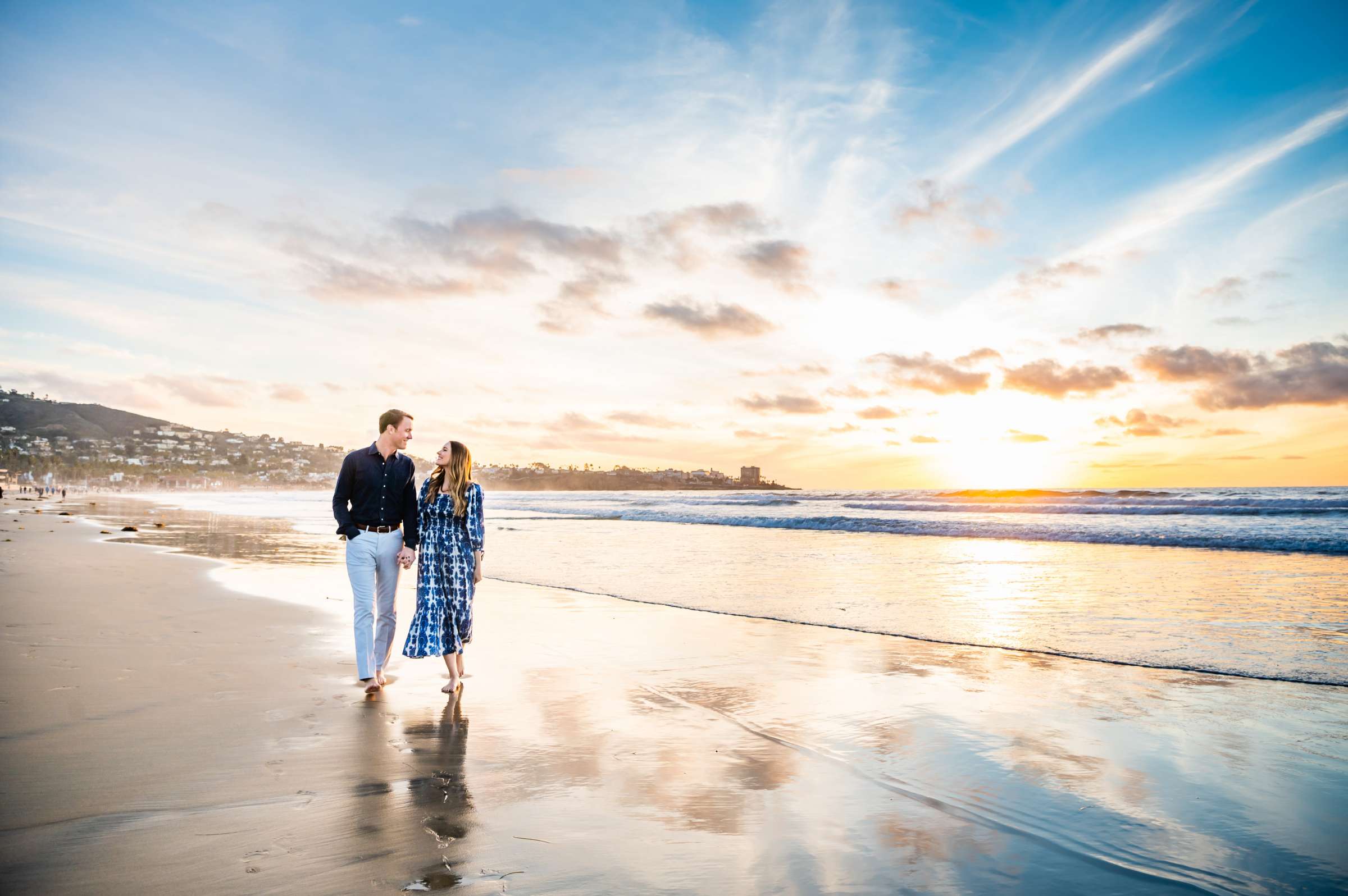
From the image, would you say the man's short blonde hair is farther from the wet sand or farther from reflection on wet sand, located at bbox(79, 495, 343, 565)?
reflection on wet sand, located at bbox(79, 495, 343, 565)

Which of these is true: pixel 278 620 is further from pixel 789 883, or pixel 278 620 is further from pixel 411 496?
pixel 789 883

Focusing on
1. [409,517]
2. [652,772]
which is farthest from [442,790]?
[409,517]

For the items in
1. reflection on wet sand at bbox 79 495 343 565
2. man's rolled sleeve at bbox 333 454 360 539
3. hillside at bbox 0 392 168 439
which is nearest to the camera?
man's rolled sleeve at bbox 333 454 360 539

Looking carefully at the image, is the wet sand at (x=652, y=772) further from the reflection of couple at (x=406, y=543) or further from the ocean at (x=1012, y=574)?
the ocean at (x=1012, y=574)

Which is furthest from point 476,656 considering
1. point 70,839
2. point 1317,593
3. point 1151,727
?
point 1317,593

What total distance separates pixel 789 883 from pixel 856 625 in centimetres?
702

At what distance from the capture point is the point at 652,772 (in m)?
4.55

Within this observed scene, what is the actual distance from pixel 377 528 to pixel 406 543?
287 millimetres

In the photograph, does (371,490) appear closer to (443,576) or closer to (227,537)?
(443,576)

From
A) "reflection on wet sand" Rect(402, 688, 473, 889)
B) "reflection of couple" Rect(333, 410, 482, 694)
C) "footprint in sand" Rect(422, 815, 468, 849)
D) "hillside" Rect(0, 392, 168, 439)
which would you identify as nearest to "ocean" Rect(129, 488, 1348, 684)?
"reflection of couple" Rect(333, 410, 482, 694)

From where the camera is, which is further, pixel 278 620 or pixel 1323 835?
pixel 278 620

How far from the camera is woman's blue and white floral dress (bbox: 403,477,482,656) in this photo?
6.59 meters

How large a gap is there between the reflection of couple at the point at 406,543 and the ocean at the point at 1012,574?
5.25 m

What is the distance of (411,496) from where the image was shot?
22.1 feet
